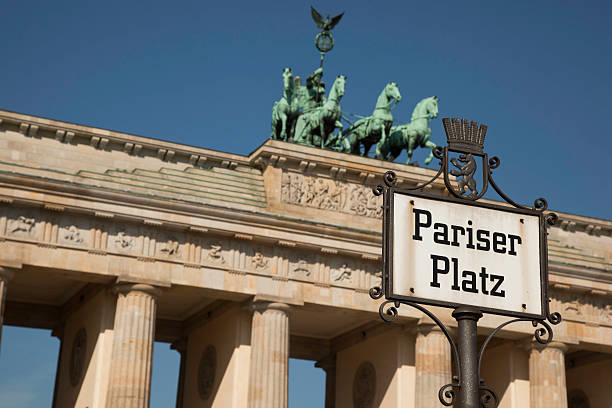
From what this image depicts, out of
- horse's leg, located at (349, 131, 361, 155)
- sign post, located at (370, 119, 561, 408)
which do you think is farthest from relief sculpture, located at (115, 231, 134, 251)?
sign post, located at (370, 119, 561, 408)

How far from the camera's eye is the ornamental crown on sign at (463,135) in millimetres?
6668

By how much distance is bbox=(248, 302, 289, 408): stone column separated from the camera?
34562 mm

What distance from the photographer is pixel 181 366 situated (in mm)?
41094

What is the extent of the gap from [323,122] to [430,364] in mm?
9870

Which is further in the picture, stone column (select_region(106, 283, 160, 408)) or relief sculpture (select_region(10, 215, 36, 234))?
relief sculpture (select_region(10, 215, 36, 234))

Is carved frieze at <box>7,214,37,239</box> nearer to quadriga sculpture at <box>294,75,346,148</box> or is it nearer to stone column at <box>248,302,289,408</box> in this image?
stone column at <box>248,302,289,408</box>

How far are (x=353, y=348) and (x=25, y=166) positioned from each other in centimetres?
1516

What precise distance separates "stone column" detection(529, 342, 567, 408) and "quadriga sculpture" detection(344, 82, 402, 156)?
984cm

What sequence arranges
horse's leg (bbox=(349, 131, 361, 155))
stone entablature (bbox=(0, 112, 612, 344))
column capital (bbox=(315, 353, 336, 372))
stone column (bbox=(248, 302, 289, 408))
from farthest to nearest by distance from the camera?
column capital (bbox=(315, 353, 336, 372)) → horse's leg (bbox=(349, 131, 361, 155)) → stone column (bbox=(248, 302, 289, 408)) → stone entablature (bbox=(0, 112, 612, 344))

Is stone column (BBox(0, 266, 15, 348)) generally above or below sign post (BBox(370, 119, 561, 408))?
above

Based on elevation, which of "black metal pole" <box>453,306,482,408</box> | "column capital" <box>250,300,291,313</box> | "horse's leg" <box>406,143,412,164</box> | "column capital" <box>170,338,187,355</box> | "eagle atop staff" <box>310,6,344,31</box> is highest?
"eagle atop staff" <box>310,6,344,31</box>

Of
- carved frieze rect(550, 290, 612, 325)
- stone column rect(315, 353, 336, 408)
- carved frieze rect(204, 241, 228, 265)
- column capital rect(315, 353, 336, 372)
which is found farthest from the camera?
column capital rect(315, 353, 336, 372)

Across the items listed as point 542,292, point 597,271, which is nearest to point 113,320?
point 597,271

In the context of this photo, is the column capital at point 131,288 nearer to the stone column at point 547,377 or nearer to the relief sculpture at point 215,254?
the relief sculpture at point 215,254
